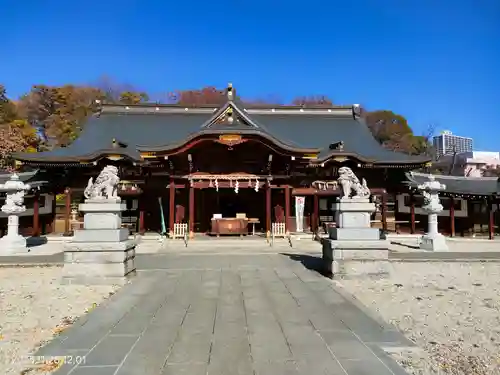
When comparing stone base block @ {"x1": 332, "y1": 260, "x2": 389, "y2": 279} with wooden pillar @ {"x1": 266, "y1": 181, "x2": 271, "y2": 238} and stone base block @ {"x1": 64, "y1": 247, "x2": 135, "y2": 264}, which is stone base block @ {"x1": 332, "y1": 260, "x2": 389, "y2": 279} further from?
wooden pillar @ {"x1": 266, "y1": 181, "x2": 271, "y2": 238}

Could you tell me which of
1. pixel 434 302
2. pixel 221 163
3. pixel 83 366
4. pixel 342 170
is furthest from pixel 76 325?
pixel 221 163

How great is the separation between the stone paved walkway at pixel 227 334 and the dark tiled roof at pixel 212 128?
12201mm

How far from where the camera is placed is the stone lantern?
1432cm

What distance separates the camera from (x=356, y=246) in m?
8.61

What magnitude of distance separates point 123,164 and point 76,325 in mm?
15688

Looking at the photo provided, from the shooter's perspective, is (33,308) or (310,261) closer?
(33,308)

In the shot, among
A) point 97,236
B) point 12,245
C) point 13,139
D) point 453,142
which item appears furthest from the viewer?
point 453,142

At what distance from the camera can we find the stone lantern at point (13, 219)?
47.0 ft

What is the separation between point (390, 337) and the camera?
4.76 meters

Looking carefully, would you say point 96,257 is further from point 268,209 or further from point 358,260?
point 268,209

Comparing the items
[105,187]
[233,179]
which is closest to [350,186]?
[105,187]

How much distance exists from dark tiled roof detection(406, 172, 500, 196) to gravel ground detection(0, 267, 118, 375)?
61.7 ft

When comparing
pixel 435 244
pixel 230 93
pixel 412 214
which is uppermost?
pixel 230 93

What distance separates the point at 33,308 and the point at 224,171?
13771 millimetres
